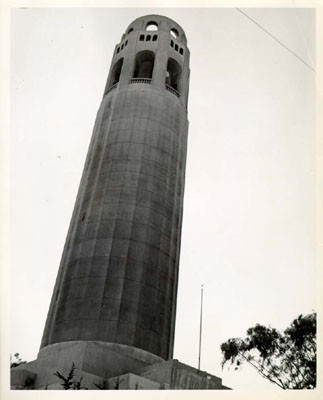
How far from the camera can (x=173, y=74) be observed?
4662 cm

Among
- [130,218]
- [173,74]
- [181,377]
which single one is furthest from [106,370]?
[173,74]

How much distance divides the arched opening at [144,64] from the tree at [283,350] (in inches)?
897

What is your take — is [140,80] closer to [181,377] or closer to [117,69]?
[117,69]

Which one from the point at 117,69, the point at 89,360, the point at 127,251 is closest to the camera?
the point at 89,360

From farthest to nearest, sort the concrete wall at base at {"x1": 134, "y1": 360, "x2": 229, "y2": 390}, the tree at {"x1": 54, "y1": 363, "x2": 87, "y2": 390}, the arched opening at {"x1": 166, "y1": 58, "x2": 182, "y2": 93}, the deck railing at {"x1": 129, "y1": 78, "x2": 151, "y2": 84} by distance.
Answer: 1. the arched opening at {"x1": 166, "y1": 58, "x2": 182, "y2": 93}
2. the deck railing at {"x1": 129, "y1": 78, "x2": 151, "y2": 84}
3. the concrete wall at base at {"x1": 134, "y1": 360, "x2": 229, "y2": 390}
4. the tree at {"x1": 54, "y1": 363, "x2": 87, "y2": 390}

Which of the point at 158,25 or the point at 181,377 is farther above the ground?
the point at 158,25

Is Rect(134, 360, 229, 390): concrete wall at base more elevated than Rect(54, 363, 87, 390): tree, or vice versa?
Rect(134, 360, 229, 390): concrete wall at base

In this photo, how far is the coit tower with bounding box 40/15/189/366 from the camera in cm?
3084

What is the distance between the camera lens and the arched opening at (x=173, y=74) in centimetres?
4566

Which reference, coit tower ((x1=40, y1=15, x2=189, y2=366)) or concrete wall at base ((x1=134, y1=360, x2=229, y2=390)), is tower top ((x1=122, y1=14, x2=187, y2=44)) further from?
concrete wall at base ((x1=134, y1=360, x2=229, y2=390))

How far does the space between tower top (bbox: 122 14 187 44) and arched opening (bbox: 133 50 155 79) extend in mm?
2810

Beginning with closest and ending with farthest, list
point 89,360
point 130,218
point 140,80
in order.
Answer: point 89,360 < point 130,218 < point 140,80

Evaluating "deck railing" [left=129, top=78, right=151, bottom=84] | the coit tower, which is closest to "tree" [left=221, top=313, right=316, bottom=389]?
the coit tower

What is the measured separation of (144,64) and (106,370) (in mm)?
27942
